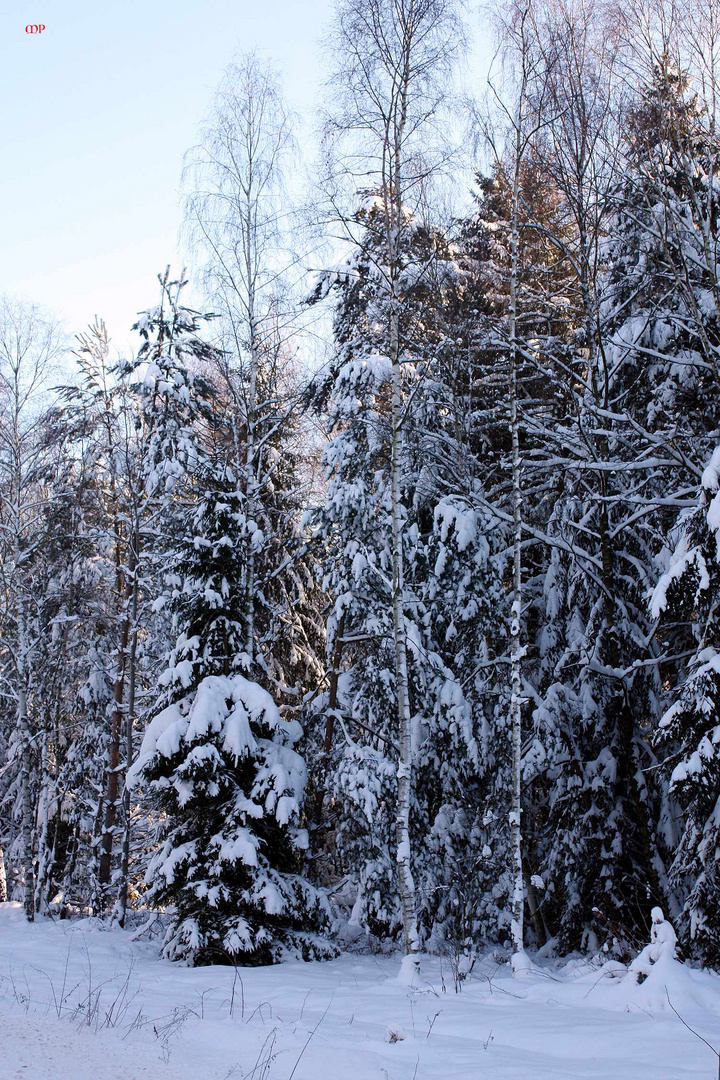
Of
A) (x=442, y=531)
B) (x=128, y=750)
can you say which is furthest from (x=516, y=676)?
(x=128, y=750)

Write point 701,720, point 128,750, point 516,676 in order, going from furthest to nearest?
point 128,750
point 516,676
point 701,720

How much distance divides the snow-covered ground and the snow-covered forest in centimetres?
143

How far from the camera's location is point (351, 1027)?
593 cm

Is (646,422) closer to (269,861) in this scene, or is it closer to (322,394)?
(322,394)

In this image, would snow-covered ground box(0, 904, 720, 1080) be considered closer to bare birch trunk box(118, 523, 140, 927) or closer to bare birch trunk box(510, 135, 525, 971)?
bare birch trunk box(510, 135, 525, 971)

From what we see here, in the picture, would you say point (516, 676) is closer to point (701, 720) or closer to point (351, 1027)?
point (701, 720)

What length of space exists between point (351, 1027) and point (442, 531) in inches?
277

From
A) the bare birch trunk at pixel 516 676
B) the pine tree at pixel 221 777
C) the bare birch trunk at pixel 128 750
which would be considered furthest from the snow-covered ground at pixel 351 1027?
the bare birch trunk at pixel 128 750

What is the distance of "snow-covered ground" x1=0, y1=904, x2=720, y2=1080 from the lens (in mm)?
4477

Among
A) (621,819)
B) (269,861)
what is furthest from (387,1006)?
(621,819)

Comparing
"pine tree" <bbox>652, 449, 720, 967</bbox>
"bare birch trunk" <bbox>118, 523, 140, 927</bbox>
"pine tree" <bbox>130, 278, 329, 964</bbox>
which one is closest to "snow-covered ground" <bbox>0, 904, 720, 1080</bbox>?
"pine tree" <bbox>652, 449, 720, 967</bbox>

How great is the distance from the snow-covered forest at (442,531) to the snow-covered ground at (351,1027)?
56.2 inches

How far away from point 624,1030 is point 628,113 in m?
10.7

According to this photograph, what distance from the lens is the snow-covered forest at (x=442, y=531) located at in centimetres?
1043
